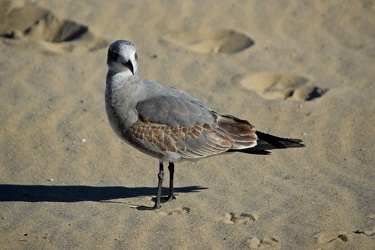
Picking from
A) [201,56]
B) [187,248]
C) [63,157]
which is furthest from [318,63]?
[187,248]

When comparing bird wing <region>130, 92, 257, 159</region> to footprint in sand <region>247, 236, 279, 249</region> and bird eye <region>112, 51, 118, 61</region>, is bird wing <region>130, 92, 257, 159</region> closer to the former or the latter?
bird eye <region>112, 51, 118, 61</region>

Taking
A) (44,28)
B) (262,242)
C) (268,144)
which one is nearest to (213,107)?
(268,144)

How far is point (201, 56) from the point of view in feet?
32.3

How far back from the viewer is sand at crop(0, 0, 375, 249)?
617 cm

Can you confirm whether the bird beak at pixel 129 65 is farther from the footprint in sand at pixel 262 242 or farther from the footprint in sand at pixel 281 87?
the footprint in sand at pixel 281 87

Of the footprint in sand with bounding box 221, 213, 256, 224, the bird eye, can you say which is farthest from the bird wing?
the footprint in sand with bounding box 221, 213, 256, 224

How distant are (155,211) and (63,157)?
1491mm

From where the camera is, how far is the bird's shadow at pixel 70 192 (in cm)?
673

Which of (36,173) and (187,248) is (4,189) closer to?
(36,173)

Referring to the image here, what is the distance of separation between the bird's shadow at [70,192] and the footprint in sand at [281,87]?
2.44 meters

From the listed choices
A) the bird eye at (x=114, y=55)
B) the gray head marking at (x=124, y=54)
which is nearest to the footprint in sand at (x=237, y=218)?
the gray head marking at (x=124, y=54)

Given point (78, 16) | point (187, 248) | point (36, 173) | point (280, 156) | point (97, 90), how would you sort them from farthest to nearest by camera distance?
point (78, 16) < point (97, 90) < point (280, 156) < point (36, 173) < point (187, 248)

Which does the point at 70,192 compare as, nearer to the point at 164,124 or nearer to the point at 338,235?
the point at 164,124

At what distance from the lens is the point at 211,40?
10.4 meters
